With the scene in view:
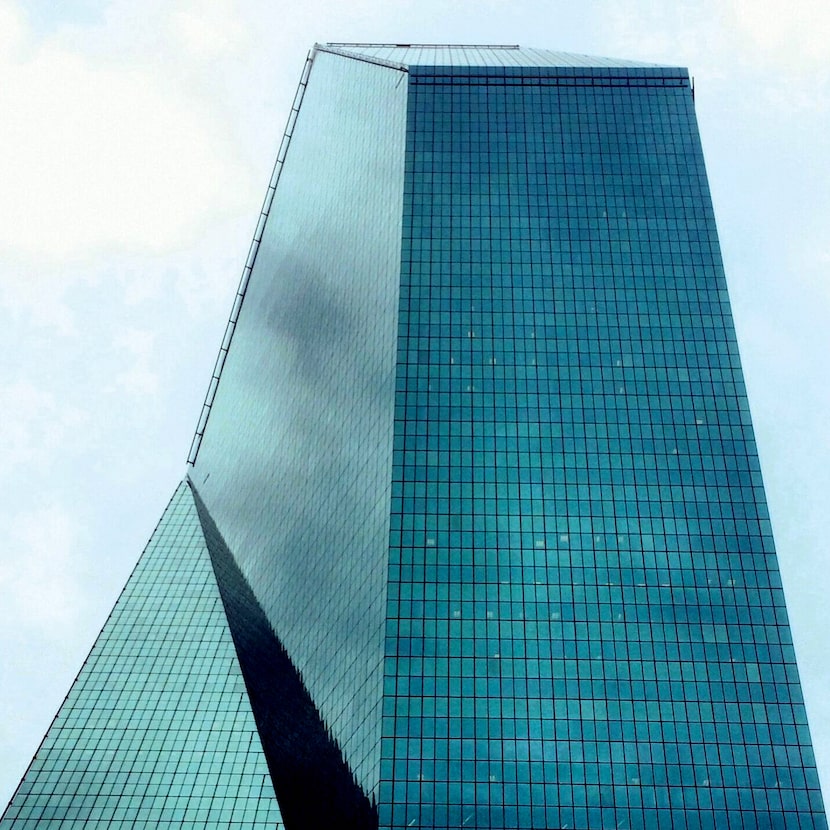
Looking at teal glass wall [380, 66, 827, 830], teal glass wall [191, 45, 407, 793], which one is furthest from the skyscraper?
teal glass wall [191, 45, 407, 793]

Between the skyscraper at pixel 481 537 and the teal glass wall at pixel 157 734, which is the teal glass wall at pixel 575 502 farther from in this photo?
the teal glass wall at pixel 157 734

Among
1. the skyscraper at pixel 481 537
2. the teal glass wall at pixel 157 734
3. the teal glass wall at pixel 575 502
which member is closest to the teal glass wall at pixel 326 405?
the skyscraper at pixel 481 537

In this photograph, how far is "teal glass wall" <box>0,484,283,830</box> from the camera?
99.4 meters

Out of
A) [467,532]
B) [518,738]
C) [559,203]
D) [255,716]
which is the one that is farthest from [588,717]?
[559,203]

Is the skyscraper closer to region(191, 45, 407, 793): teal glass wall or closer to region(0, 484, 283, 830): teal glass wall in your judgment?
region(0, 484, 283, 830): teal glass wall

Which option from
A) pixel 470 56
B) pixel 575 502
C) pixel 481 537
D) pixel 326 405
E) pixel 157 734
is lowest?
pixel 157 734

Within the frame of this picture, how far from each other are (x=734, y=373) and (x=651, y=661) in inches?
1284

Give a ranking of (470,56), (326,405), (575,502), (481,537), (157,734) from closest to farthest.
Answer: (481,537) < (575,502) < (157,734) < (326,405) < (470,56)

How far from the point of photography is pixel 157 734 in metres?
107

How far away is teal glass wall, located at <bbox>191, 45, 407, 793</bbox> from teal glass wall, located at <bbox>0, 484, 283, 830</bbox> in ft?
26.5

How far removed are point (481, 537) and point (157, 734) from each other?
37602mm

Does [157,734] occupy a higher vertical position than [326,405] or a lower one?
lower

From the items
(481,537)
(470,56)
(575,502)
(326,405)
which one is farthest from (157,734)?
(470,56)

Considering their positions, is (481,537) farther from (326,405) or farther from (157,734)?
(157,734)
